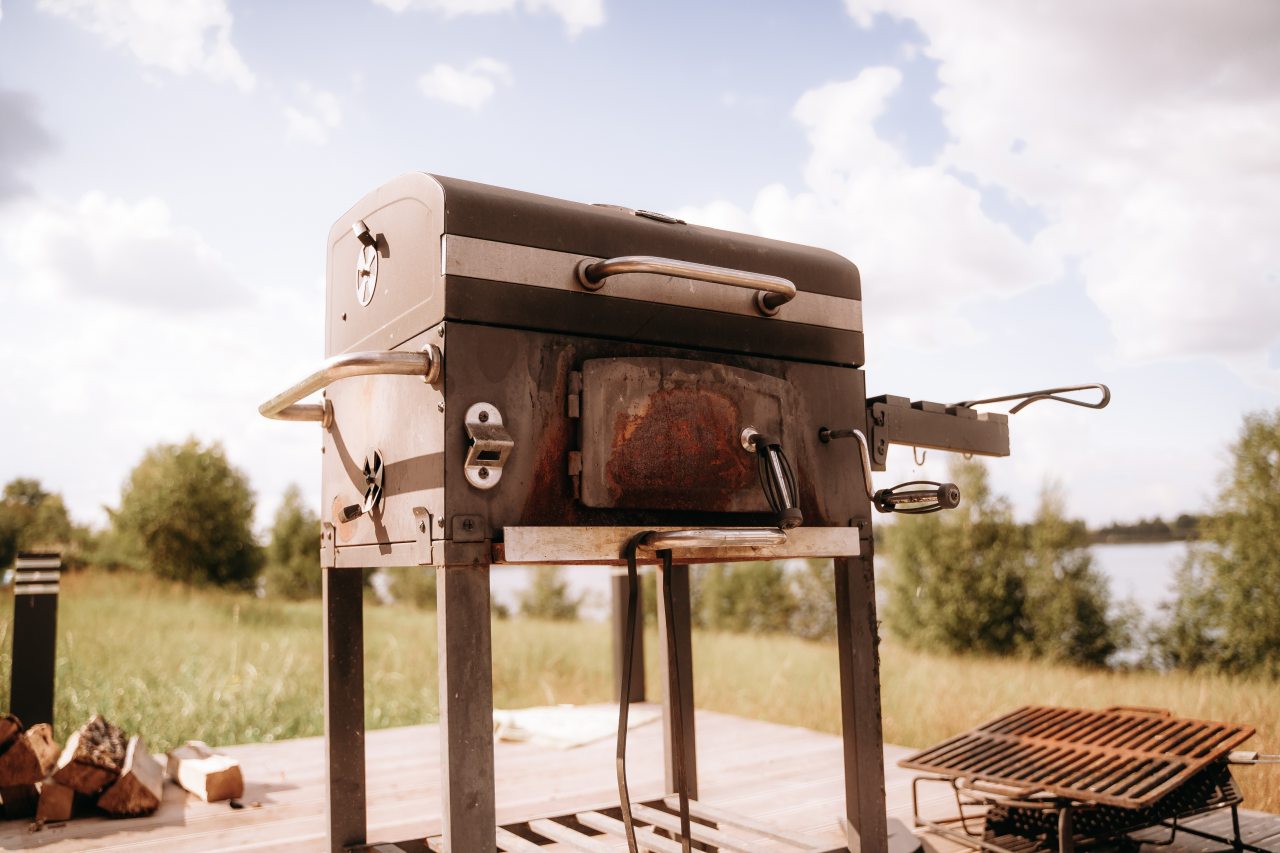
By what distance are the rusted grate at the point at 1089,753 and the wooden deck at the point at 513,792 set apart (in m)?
0.30

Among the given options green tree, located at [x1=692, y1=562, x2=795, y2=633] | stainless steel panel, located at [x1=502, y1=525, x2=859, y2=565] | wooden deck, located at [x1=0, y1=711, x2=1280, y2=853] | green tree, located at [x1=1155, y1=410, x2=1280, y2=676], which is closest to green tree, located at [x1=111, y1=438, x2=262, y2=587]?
green tree, located at [x1=692, y1=562, x2=795, y2=633]

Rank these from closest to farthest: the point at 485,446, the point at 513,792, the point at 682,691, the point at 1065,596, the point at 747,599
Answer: the point at 485,446 → the point at 682,691 → the point at 513,792 → the point at 1065,596 → the point at 747,599

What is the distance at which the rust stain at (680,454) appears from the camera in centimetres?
176

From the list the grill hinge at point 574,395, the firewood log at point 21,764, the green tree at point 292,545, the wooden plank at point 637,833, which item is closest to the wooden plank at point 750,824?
the wooden plank at point 637,833

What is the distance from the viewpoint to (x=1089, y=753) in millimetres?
2500

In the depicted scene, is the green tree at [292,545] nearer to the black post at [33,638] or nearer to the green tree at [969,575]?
the green tree at [969,575]

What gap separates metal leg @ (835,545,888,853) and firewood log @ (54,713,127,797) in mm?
2584

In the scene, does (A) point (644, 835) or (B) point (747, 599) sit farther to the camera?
(B) point (747, 599)

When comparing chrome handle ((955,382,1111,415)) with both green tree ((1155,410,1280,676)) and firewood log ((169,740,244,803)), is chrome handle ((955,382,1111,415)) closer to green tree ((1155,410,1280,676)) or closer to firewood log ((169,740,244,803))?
firewood log ((169,740,244,803))

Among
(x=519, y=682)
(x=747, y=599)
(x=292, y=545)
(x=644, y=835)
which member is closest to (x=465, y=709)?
(x=644, y=835)

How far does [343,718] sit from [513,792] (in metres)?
1.46

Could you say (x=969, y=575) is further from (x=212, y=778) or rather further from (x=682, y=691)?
(x=212, y=778)

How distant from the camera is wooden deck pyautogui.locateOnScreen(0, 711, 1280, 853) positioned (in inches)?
112

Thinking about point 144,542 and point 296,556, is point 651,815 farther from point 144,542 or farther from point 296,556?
point 296,556
